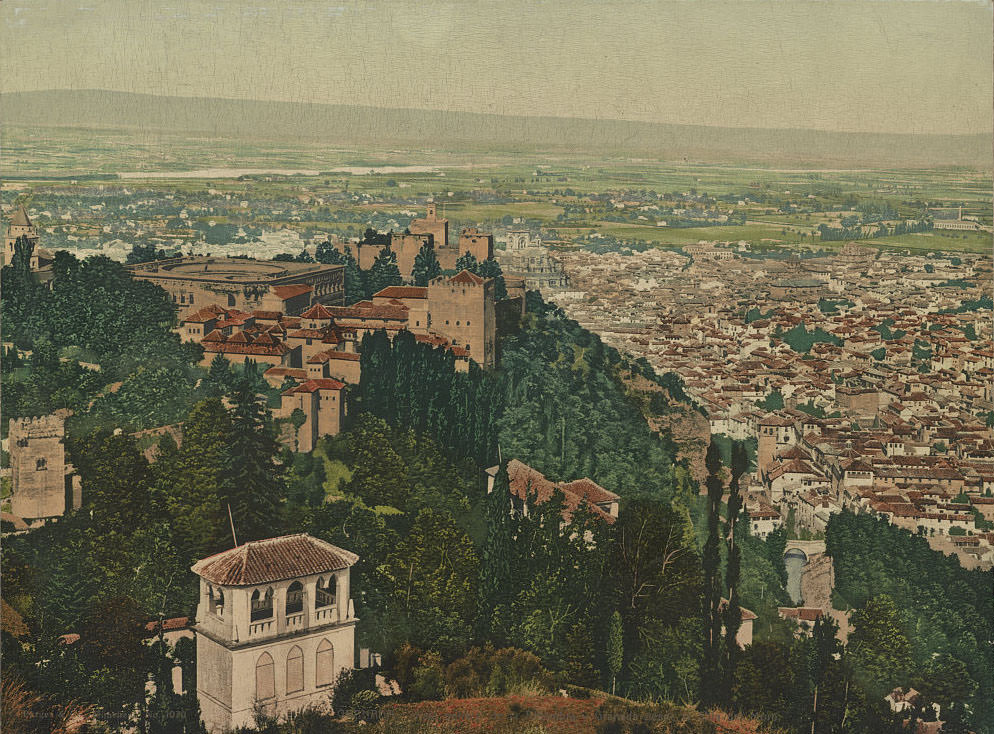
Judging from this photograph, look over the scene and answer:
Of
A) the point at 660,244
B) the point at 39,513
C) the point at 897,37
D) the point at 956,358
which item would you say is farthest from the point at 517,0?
the point at 39,513

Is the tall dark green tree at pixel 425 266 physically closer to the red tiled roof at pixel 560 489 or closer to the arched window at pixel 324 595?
the red tiled roof at pixel 560 489

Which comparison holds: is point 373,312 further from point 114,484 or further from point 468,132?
point 114,484

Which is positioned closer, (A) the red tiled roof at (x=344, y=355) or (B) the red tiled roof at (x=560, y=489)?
(B) the red tiled roof at (x=560, y=489)

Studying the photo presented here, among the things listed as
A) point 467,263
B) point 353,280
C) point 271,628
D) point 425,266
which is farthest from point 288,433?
point 467,263

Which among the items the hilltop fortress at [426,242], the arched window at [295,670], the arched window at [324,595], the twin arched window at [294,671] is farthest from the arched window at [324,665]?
the hilltop fortress at [426,242]

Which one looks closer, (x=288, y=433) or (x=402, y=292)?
(x=288, y=433)

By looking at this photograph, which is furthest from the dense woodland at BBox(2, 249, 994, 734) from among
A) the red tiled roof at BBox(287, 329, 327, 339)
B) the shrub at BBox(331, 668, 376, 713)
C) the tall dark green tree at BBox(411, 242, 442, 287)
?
the tall dark green tree at BBox(411, 242, 442, 287)

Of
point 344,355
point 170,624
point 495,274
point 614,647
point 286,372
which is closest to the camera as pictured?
point 170,624

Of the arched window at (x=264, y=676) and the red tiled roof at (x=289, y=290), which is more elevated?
the red tiled roof at (x=289, y=290)
